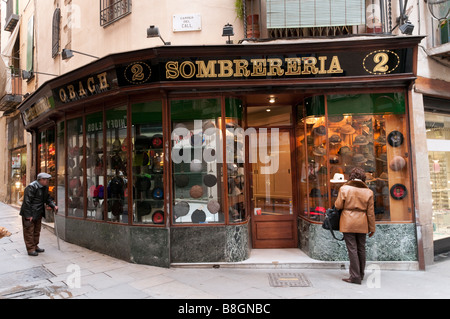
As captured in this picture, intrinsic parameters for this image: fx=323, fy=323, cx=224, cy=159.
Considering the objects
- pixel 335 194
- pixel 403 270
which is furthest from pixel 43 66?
pixel 403 270

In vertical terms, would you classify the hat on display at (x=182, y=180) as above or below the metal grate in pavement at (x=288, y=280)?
above

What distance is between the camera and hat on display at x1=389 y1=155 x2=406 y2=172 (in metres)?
6.59

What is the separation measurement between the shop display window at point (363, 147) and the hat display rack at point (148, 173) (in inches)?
126

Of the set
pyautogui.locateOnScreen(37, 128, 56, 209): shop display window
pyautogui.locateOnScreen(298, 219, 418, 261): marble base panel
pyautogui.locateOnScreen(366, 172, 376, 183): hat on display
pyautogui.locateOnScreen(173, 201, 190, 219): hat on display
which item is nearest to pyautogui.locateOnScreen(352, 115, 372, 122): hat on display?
pyautogui.locateOnScreen(366, 172, 376, 183): hat on display

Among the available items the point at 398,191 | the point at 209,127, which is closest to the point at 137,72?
the point at 209,127

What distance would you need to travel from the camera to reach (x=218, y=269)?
626 cm

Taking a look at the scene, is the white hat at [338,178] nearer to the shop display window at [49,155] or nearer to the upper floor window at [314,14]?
the upper floor window at [314,14]

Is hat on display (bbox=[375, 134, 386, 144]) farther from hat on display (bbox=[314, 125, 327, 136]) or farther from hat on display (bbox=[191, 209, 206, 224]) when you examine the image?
hat on display (bbox=[191, 209, 206, 224])

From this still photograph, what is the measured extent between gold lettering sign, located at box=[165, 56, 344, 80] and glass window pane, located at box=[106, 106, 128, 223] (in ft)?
5.53

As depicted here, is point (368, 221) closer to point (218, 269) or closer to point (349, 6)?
point (218, 269)

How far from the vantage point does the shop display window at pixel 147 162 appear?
21.9 feet

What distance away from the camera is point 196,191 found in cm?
669

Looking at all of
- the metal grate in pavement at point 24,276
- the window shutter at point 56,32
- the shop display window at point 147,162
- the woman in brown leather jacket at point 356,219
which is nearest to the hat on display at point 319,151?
the woman in brown leather jacket at point 356,219

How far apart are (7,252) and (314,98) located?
7.91 meters
